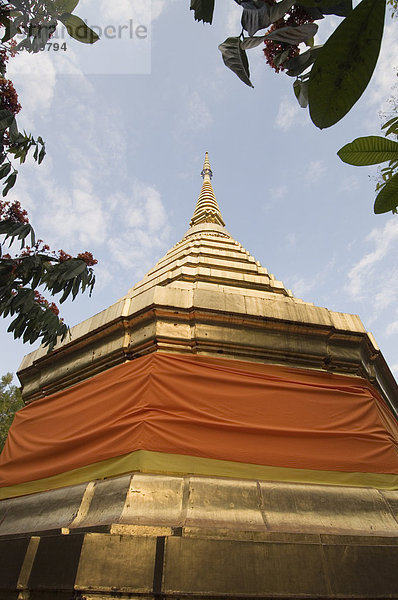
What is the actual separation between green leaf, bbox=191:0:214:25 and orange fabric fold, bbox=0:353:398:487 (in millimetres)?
3561

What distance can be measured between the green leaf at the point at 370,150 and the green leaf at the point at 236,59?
0.49 meters

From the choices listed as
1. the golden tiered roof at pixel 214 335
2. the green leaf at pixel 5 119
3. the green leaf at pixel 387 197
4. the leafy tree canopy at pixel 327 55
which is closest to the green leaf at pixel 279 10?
the leafy tree canopy at pixel 327 55

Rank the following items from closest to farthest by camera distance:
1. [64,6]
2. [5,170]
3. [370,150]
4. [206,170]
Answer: [370,150] → [64,6] → [5,170] → [206,170]

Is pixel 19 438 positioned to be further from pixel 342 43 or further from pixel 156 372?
pixel 342 43

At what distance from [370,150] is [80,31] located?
4.67 ft

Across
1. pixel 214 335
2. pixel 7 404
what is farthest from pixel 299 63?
pixel 7 404

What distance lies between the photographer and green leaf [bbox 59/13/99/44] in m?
1.86

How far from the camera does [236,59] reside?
1.59 meters

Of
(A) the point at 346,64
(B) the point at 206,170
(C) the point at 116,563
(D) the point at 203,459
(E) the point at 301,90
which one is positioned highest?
(B) the point at 206,170

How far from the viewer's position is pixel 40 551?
294 centimetres

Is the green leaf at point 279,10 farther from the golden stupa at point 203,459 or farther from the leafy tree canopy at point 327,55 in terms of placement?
the golden stupa at point 203,459

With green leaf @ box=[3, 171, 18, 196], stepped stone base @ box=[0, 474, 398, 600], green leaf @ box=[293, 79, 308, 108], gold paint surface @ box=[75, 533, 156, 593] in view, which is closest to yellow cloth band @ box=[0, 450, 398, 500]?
stepped stone base @ box=[0, 474, 398, 600]

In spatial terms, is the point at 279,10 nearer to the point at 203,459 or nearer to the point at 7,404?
the point at 203,459

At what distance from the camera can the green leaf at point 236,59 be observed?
158 cm
